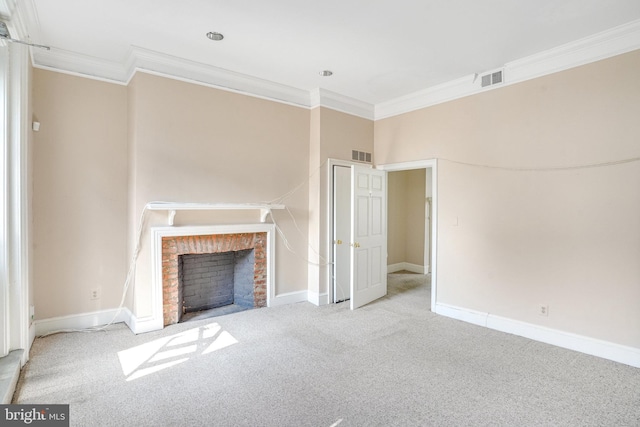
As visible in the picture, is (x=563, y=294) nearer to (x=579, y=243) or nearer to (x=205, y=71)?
(x=579, y=243)

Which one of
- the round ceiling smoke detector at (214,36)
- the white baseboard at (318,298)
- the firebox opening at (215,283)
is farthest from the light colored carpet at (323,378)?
the round ceiling smoke detector at (214,36)

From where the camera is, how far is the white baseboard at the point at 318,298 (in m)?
4.64

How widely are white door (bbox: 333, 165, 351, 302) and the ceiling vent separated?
6.83ft

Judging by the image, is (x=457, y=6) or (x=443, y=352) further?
(x=443, y=352)

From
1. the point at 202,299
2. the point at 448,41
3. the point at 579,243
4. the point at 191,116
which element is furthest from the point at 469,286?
the point at 191,116

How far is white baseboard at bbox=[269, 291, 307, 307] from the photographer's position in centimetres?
452

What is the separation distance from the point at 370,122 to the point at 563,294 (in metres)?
3.46

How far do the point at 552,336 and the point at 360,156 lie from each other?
3328mm

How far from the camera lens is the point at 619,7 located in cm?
262

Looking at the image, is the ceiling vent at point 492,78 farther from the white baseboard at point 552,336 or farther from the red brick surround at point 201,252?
the red brick surround at point 201,252

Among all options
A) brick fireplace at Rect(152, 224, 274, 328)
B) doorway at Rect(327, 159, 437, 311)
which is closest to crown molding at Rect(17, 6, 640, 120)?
doorway at Rect(327, 159, 437, 311)

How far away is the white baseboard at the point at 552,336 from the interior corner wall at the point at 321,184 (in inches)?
→ 68.5

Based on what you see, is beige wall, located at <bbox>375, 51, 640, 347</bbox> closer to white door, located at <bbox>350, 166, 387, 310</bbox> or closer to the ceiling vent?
the ceiling vent

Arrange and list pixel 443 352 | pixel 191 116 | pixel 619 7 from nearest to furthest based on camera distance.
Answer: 1. pixel 619 7
2. pixel 443 352
3. pixel 191 116
